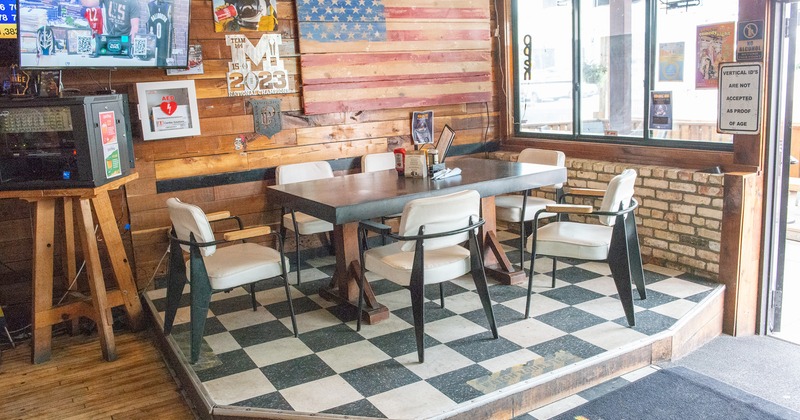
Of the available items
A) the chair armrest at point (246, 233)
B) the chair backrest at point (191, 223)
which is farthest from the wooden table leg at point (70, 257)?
the chair armrest at point (246, 233)

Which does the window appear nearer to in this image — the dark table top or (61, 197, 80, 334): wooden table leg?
the dark table top

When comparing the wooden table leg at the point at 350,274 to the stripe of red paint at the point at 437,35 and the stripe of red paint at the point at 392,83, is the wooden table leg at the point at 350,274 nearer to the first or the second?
the stripe of red paint at the point at 392,83

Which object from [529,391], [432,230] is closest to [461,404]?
[529,391]

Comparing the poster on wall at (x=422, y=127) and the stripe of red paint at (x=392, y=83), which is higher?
the stripe of red paint at (x=392, y=83)

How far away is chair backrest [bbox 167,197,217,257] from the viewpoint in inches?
139

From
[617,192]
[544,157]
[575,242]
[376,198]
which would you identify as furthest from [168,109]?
[617,192]

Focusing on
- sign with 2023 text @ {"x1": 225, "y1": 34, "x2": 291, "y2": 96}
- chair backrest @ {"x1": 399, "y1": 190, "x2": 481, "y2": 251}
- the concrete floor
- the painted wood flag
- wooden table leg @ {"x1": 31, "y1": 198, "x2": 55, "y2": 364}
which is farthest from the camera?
the painted wood flag

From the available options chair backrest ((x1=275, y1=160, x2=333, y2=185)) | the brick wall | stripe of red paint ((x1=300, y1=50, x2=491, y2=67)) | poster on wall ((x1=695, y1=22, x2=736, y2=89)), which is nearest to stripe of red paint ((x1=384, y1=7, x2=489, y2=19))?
stripe of red paint ((x1=300, y1=50, x2=491, y2=67))

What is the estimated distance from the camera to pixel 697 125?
4766 mm

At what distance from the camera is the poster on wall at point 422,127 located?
6.05 m

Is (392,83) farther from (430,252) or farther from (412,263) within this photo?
(412,263)

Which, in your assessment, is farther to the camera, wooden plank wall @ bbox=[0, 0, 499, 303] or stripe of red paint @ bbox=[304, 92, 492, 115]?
stripe of red paint @ bbox=[304, 92, 492, 115]

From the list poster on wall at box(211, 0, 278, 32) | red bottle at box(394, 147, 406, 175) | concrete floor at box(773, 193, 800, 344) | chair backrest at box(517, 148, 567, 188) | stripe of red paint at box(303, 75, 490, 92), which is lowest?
concrete floor at box(773, 193, 800, 344)

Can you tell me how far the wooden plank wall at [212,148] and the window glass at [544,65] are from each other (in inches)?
60.5
